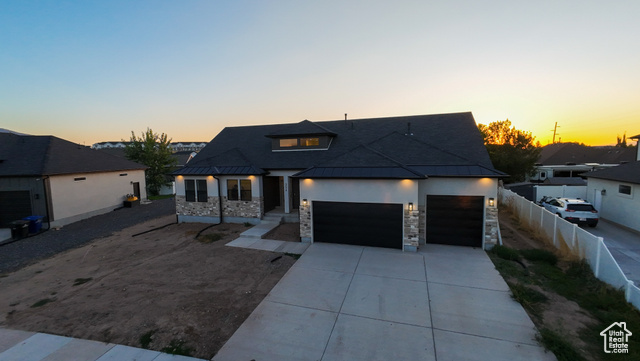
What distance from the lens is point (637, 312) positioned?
5.80 meters

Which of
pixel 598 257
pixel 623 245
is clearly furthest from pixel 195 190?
pixel 623 245

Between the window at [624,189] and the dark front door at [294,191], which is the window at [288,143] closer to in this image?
the dark front door at [294,191]

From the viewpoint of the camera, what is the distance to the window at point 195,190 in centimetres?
1542

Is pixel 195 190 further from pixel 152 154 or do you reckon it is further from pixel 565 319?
pixel 152 154

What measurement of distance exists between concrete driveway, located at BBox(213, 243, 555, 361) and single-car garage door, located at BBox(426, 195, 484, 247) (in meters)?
1.78

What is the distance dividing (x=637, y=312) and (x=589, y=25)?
13.7 metres

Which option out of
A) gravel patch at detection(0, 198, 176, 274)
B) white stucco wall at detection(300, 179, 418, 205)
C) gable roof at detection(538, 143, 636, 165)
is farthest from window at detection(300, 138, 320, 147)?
gable roof at detection(538, 143, 636, 165)

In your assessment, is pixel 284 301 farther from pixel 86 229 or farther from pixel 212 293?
pixel 86 229

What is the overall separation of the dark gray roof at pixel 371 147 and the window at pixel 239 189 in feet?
3.71

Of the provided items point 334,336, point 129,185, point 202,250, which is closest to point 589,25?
point 334,336

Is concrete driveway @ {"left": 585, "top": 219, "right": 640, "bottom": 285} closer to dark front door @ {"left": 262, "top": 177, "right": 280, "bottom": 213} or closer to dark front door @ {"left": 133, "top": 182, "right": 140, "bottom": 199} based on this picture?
dark front door @ {"left": 262, "top": 177, "right": 280, "bottom": 213}

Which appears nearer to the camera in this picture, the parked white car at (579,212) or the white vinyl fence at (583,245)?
the white vinyl fence at (583,245)

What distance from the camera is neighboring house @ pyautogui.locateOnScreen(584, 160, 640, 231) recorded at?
1306cm

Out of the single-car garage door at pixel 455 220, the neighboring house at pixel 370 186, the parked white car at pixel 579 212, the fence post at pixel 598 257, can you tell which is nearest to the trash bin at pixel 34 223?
the neighboring house at pixel 370 186
